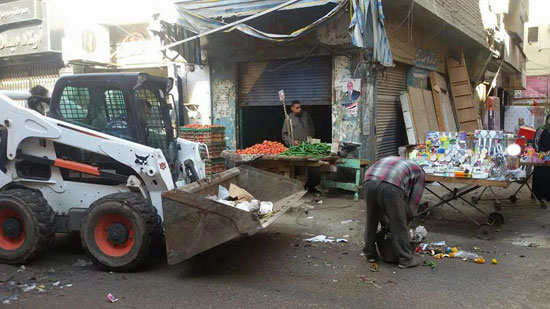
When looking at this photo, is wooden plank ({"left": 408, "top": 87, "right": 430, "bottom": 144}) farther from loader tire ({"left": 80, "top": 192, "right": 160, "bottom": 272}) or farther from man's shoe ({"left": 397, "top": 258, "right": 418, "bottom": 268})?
loader tire ({"left": 80, "top": 192, "right": 160, "bottom": 272})

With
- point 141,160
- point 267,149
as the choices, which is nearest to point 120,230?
point 141,160

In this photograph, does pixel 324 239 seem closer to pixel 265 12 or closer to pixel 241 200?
pixel 241 200

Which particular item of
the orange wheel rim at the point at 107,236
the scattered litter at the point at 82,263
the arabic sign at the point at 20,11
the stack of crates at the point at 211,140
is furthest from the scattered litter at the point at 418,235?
the arabic sign at the point at 20,11

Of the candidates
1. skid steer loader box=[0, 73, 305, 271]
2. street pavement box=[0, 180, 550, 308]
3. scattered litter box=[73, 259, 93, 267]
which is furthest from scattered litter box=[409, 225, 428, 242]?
scattered litter box=[73, 259, 93, 267]

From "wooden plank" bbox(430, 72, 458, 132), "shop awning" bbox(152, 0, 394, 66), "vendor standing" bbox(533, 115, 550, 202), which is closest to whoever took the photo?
"shop awning" bbox(152, 0, 394, 66)

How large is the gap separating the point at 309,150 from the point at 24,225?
5391mm

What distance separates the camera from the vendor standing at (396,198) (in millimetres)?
5098

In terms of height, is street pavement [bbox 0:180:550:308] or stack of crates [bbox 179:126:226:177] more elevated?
stack of crates [bbox 179:126:226:177]

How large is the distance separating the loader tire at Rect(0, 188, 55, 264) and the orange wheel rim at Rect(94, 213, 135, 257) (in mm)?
677

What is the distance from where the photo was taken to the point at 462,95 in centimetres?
1468

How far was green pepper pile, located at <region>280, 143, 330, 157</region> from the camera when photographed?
29.3ft

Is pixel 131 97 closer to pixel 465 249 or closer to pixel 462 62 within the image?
pixel 465 249

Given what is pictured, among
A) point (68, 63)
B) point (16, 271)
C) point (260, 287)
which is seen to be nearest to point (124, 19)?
point (68, 63)

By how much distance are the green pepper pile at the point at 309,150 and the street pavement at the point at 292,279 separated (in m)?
2.56
